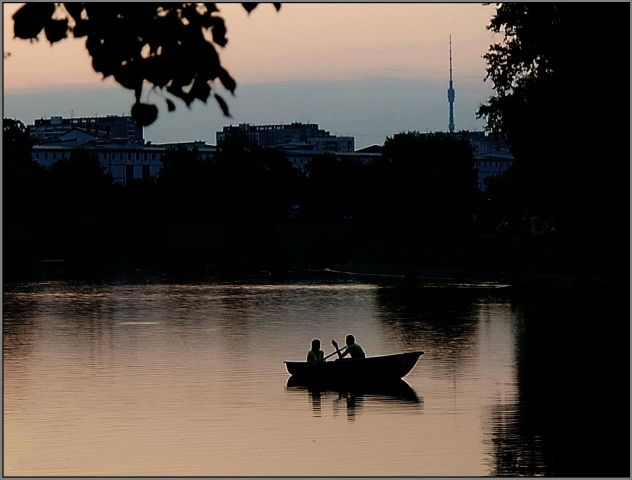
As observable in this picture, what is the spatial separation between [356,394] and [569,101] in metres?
17.5

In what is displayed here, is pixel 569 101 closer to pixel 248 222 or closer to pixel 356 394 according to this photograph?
pixel 356 394

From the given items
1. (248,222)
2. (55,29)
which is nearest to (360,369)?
(55,29)

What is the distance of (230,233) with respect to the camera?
15562 centimetres

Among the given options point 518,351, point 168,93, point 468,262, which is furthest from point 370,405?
point 468,262

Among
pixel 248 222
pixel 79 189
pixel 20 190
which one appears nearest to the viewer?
pixel 248 222

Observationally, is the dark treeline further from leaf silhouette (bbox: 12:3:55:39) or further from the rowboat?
leaf silhouette (bbox: 12:3:55:39)

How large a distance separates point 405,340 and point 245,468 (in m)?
28.7

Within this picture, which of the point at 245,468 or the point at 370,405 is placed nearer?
the point at 245,468

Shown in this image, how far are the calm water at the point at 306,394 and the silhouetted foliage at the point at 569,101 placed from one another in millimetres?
5343

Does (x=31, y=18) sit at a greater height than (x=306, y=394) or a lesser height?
greater

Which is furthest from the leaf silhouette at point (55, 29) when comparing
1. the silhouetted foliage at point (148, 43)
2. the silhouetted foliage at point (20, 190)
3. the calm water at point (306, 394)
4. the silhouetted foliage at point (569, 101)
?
the silhouetted foliage at point (20, 190)

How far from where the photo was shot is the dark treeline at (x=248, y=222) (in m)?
100

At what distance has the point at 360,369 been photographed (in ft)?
127

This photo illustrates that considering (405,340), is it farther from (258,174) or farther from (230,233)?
(258,174)
